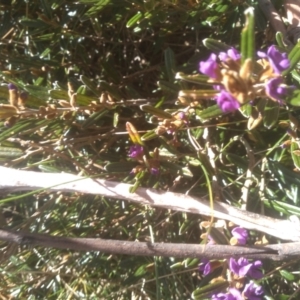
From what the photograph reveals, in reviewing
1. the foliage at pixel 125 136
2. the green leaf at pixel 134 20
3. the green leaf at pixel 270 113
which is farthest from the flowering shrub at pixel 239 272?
the green leaf at pixel 134 20

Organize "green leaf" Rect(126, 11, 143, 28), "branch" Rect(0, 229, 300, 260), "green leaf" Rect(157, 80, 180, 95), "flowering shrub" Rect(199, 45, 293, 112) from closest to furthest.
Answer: "flowering shrub" Rect(199, 45, 293, 112), "branch" Rect(0, 229, 300, 260), "green leaf" Rect(157, 80, 180, 95), "green leaf" Rect(126, 11, 143, 28)

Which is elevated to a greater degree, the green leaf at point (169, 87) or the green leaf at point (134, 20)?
the green leaf at point (134, 20)

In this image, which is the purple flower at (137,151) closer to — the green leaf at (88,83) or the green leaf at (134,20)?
the green leaf at (88,83)

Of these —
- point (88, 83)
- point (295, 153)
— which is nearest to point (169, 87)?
point (88, 83)

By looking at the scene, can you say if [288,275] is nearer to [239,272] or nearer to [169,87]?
[239,272]

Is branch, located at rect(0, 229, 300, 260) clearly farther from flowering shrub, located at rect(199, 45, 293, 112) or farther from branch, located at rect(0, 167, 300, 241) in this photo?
flowering shrub, located at rect(199, 45, 293, 112)

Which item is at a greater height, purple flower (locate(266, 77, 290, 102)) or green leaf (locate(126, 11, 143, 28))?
purple flower (locate(266, 77, 290, 102))

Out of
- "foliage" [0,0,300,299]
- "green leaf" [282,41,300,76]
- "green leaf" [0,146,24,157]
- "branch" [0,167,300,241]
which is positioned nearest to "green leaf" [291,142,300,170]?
"foliage" [0,0,300,299]
